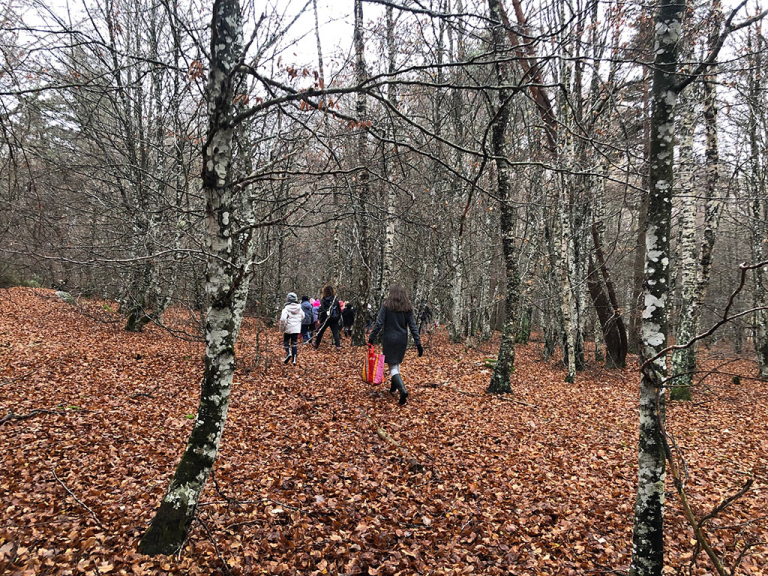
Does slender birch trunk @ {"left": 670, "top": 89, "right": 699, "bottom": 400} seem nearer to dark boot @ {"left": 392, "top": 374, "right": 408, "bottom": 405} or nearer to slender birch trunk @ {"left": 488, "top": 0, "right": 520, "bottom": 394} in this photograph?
slender birch trunk @ {"left": 488, "top": 0, "right": 520, "bottom": 394}

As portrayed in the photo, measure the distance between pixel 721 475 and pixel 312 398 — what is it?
6.55 metres

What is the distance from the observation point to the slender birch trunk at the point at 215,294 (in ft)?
10.5

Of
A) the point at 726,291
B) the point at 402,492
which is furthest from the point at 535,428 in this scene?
the point at 726,291

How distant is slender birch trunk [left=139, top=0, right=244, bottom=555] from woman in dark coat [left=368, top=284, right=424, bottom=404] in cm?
429

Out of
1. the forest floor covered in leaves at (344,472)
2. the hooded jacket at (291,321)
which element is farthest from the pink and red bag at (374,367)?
the hooded jacket at (291,321)

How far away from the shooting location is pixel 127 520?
3.97 meters

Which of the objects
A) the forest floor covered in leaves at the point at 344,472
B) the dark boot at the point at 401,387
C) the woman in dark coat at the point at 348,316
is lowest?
the forest floor covered in leaves at the point at 344,472

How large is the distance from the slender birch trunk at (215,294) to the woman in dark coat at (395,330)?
4288mm

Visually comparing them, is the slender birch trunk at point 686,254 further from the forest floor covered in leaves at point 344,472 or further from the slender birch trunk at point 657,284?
the slender birch trunk at point 657,284

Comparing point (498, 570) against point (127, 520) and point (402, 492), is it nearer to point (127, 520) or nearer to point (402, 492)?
point (402, 492)

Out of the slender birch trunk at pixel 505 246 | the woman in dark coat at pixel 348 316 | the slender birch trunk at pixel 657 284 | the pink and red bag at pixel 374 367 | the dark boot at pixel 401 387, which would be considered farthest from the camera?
the woman in dark coat at pixel 348 316

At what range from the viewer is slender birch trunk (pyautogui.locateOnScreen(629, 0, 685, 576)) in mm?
3035

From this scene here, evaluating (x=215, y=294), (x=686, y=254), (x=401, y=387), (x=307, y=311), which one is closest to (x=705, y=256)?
(x=686, y=254)

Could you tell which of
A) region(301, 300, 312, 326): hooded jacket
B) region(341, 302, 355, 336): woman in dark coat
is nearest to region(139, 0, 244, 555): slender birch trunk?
region(301, 300, 312, 326): hooded jacket
